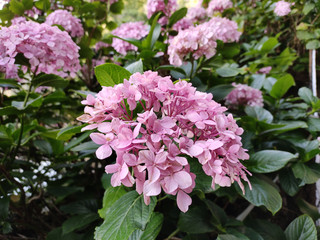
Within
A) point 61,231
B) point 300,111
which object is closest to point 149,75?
point 61,231

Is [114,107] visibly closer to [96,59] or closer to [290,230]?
[290,230]

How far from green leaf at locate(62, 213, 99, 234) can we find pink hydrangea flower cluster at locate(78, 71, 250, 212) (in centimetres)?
56

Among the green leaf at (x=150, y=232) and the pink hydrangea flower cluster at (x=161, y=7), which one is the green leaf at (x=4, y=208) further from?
the pink hydrangea flower cluster at (x=161, y=7)

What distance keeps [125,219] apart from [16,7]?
47.4 inches

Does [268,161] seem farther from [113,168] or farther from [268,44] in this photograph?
[268,44]

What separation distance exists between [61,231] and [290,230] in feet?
2.91

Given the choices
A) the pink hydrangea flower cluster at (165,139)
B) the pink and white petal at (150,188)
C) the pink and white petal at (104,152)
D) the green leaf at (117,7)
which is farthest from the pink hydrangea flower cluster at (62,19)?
the pink and white petal at (150,188)

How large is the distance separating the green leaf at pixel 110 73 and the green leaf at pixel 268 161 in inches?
19.2

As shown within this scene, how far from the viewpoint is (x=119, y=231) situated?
48 centimetres

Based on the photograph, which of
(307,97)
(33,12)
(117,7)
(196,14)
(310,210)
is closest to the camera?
(310,210)

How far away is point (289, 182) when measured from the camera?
0.89 m

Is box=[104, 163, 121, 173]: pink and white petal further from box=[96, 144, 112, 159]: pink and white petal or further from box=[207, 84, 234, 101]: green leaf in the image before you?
box=[207, 84, 234, 101]: green leaf

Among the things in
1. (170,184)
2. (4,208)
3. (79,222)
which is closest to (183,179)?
(170,184)

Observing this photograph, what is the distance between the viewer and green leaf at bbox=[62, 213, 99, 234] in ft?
2.89
